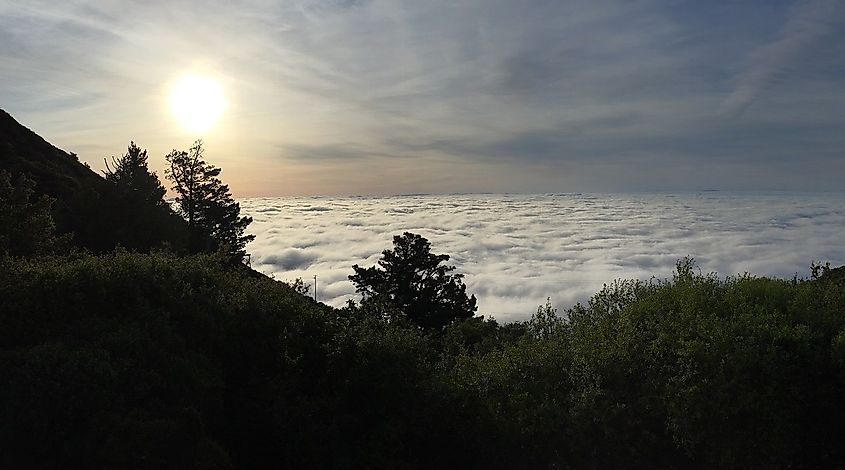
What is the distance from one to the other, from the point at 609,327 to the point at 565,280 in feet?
385

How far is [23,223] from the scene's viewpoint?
77.4 ft

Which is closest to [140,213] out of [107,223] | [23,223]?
[107,223]

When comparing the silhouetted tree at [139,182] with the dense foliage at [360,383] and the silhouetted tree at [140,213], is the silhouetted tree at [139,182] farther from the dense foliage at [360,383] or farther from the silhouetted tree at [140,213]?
the dense foliage at [360,383]

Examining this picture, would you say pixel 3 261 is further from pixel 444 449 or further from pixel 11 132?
pixel 11 132

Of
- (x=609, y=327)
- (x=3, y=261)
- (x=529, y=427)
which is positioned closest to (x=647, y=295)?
(x=609, y=327)

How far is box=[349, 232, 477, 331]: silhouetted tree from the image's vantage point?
1961 inches

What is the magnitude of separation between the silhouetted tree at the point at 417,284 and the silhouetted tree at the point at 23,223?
27.8 metres

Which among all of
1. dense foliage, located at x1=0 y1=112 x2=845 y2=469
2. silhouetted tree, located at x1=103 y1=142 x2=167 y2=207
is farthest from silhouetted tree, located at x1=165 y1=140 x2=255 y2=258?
dense foliage, located at x1=0 y1=112 x2=845 y2=469

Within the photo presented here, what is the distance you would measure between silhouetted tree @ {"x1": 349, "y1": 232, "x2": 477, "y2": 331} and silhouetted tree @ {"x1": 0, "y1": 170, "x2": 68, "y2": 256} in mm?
27781

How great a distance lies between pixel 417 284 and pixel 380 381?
118 feet

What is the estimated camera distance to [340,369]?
51.9 feet

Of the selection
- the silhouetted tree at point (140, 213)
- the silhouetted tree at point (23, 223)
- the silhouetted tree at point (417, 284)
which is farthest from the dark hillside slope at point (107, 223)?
the silhouetted tree at point (417, 284)

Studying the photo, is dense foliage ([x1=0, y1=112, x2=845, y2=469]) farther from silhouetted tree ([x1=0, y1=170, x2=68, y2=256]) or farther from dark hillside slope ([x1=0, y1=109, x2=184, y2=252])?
dark hillside slope ([x1=0, y1=109, x2=184, y2=252])

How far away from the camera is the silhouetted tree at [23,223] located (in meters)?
22.6
